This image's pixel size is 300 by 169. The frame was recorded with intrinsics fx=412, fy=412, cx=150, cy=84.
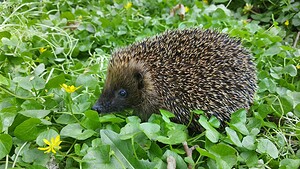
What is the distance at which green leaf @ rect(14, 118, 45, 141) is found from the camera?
7.64ft

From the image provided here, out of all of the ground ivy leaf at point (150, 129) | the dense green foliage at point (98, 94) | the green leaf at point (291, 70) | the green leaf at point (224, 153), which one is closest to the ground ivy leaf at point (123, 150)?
the dense green foliage at point (98, 94)

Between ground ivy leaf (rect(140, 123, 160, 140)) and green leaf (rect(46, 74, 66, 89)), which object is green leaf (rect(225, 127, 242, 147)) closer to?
ground ivy leaf (rect(140, 123, 160, 140))

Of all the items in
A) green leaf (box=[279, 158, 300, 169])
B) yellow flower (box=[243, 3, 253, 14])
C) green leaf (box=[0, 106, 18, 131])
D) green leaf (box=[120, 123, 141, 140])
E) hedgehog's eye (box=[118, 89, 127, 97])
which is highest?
green leaf (box=[0, 106, 18, 131])

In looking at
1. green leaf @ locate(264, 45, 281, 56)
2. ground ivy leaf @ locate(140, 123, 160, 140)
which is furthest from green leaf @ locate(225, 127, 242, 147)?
green leaf @ locate(264, 45, 281, 56)

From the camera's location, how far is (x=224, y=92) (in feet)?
9.59

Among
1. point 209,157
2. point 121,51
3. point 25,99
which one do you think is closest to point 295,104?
Answer: point 209,157

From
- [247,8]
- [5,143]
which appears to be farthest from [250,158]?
[247,8]

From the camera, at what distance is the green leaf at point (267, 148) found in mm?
2514

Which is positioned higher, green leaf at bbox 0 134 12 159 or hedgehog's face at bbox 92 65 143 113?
green leaf at bbox 0 134 12 159

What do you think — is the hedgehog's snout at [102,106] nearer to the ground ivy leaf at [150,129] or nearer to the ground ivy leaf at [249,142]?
the ground ivy leaf at [150,129]

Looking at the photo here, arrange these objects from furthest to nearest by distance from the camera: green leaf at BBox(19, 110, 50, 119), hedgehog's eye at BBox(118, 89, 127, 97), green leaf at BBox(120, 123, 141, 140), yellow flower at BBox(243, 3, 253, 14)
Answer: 1. yellow flower at BBox(243, 3, 253, 14)
2. hedgehog's eye at BBox(118, 89, 127, 97)
3. green leaf at BBox(19, 110, 50, 119)
4. green leaf at BBox(120, 123, 141, 140)

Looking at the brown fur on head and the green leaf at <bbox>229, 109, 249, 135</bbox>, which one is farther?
the brown fur on head

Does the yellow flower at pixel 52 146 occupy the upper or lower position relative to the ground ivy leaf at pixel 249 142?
upper

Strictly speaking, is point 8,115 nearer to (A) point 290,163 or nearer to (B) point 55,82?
(B) point 55,82
